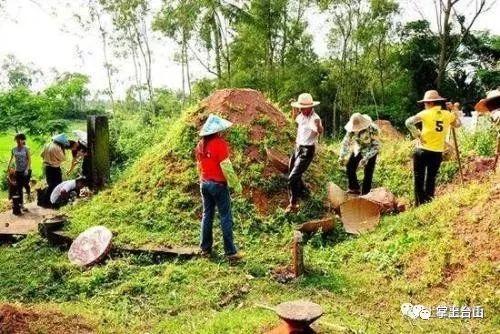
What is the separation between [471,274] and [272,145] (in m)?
4.96

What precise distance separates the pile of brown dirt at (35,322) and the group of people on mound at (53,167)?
5.90 m

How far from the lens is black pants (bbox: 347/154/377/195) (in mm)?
8383

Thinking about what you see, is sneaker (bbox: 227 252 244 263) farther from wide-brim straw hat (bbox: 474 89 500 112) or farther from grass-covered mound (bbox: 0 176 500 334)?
wide-brim straw hat (bbox: 474 89 500 112)

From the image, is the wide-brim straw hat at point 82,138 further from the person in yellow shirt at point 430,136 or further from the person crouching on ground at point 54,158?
the person in yellow shirt at point 430,136

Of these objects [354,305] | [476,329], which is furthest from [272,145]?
[476,329]

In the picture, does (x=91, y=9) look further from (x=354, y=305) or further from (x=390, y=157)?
(x=354, y=305)

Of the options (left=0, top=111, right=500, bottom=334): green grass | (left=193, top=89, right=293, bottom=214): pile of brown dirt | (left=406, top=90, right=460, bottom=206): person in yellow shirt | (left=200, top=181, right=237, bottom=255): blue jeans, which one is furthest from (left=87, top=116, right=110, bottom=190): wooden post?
(left=406, top=90, right=460, bottom=206): person in yellow shirt

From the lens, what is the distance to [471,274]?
17.1ft

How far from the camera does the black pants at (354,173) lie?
8.38 m

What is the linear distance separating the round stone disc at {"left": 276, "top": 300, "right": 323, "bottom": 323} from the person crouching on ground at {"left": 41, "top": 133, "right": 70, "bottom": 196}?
782 cm

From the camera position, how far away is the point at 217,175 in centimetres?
639

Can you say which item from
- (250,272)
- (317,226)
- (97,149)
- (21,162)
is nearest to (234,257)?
(250,272)

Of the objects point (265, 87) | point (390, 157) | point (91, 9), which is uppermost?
point (91, 9)

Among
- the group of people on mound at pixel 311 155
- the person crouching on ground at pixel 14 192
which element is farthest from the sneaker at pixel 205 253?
the person crouching on ground at pixel 14 192
